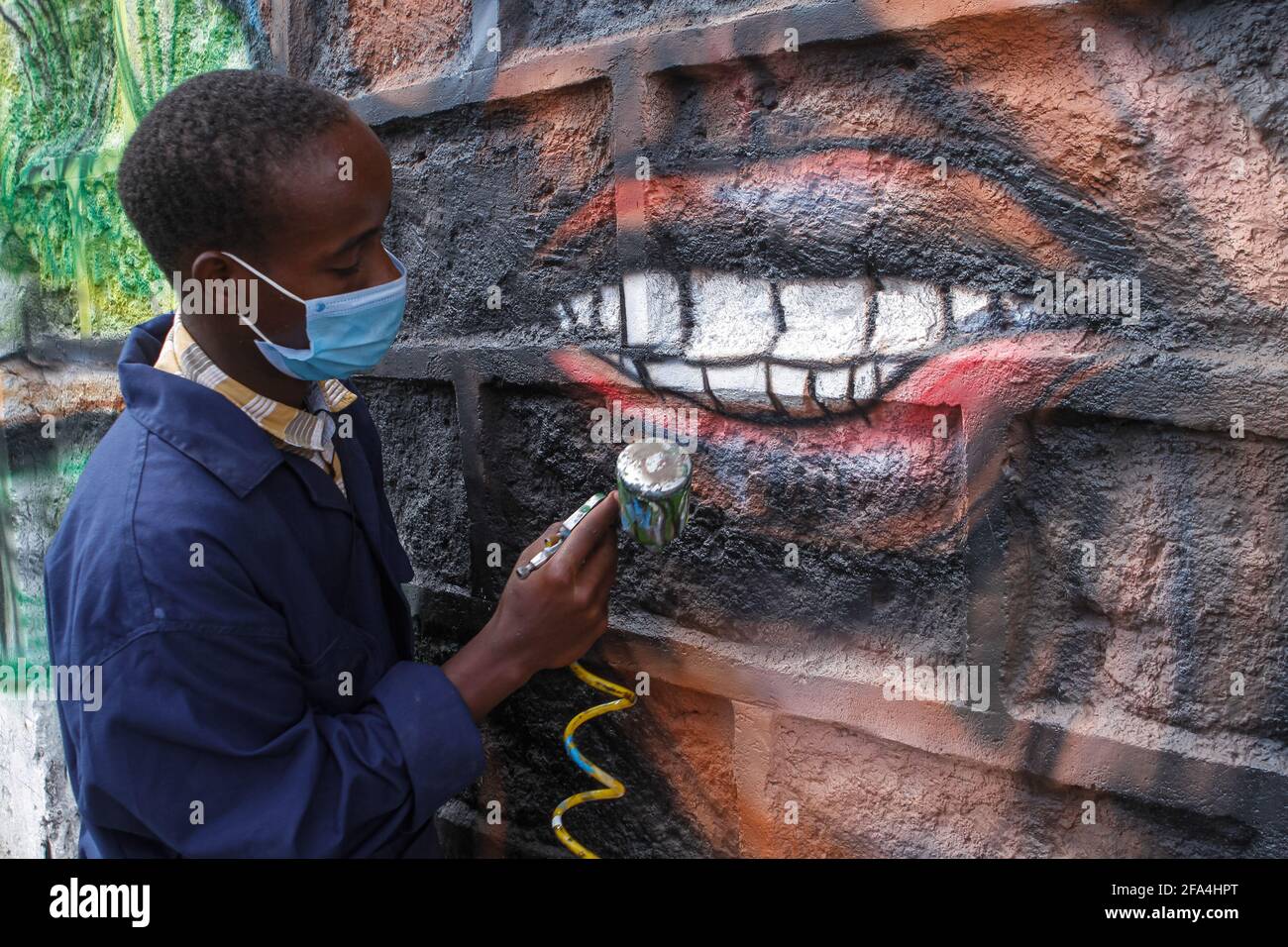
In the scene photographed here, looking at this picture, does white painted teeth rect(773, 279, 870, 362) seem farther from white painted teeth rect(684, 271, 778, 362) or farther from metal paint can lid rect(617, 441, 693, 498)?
metal paint can lid rect(617, 441, 693, 498)

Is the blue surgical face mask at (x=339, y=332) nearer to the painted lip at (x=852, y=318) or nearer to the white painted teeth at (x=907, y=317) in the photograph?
the painted lip at (x=852, y=318)

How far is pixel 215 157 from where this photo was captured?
142 cm

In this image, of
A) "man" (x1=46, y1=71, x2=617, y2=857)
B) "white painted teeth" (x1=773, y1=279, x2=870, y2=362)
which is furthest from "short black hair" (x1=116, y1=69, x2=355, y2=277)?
"white painted teeth" (x1=773, y1=279, x2=870, y2=362)

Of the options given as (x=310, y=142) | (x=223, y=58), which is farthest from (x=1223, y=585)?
(x=223, y=58)

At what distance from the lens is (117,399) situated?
10.3 feet

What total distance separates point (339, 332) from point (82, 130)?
2.15 metres

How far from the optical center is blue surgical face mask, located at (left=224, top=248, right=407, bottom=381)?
5.01 ft

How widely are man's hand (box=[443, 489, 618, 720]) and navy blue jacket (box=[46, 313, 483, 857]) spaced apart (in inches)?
2.3

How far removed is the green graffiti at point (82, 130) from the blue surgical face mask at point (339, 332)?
4.75ft

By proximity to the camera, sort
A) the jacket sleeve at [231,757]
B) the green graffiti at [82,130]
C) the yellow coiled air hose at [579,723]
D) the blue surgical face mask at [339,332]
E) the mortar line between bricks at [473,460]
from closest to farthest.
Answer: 1. the jacket sleeve at [231,757]
2. the blue surgical face mask at [339,332]
3. the yellow coiled air hose at [579,723]
4. the mortar line between bricks at [473,460]
5. the green graffiti at [82,130]

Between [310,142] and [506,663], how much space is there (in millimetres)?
820

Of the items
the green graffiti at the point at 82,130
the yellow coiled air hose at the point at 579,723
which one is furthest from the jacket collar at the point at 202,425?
the green graffiti at the point at 82,130

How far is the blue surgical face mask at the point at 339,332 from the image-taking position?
153cm

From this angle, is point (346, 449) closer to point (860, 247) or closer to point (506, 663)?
point (506, 663)
